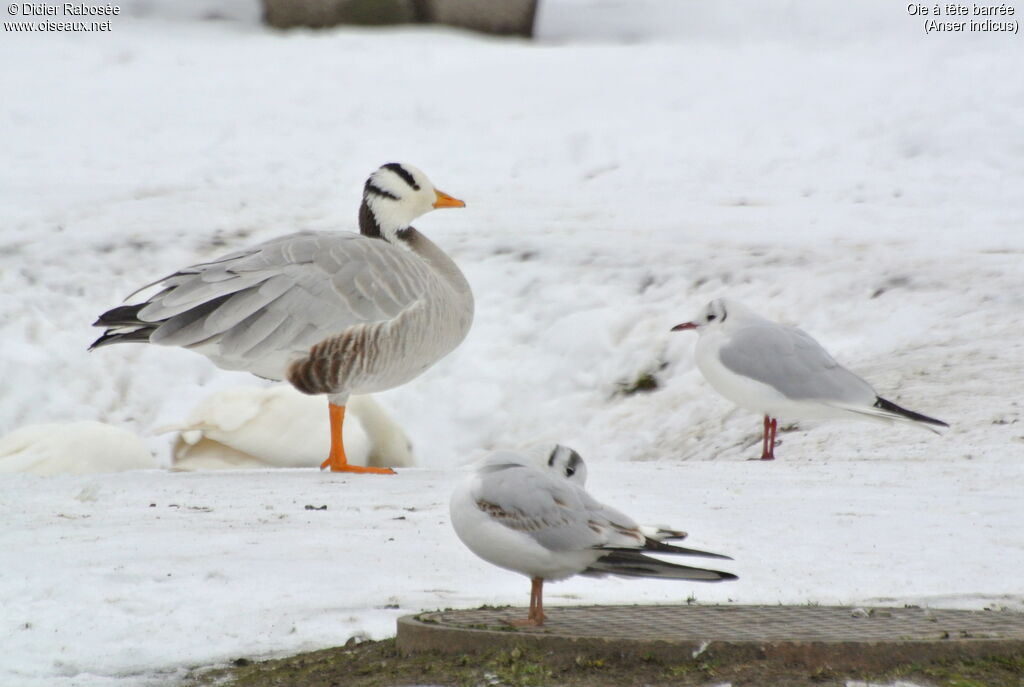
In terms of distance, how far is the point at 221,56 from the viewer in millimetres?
16109

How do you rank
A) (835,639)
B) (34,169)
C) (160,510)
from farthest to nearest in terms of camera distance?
(34,169)
(160,510)
(835,639)

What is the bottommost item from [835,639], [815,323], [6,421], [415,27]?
[6,421]

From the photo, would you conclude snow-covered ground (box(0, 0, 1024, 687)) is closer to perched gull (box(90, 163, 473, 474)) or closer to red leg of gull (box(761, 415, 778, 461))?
red leg of gull (box(761, 415, 778, 461))

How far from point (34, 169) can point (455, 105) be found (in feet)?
14.7

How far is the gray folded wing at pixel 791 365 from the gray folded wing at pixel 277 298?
1745mm

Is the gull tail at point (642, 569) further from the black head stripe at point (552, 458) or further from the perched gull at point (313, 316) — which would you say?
the perched gull at point (313, 316)

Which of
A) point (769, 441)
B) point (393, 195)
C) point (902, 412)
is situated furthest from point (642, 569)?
point (393, 195)

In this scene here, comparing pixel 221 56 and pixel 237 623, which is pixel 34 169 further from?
pixel 237 623

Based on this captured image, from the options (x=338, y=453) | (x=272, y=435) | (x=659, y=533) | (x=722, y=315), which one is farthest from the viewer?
(x=272, y=435)

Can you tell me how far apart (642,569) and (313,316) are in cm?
382

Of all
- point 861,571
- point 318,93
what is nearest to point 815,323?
point 861,571

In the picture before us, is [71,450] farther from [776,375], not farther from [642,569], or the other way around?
[642,569]

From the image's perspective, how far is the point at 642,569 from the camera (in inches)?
129

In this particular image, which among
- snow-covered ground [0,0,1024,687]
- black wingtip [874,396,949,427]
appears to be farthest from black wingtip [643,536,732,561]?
black wingtip [874,396,949,427]
